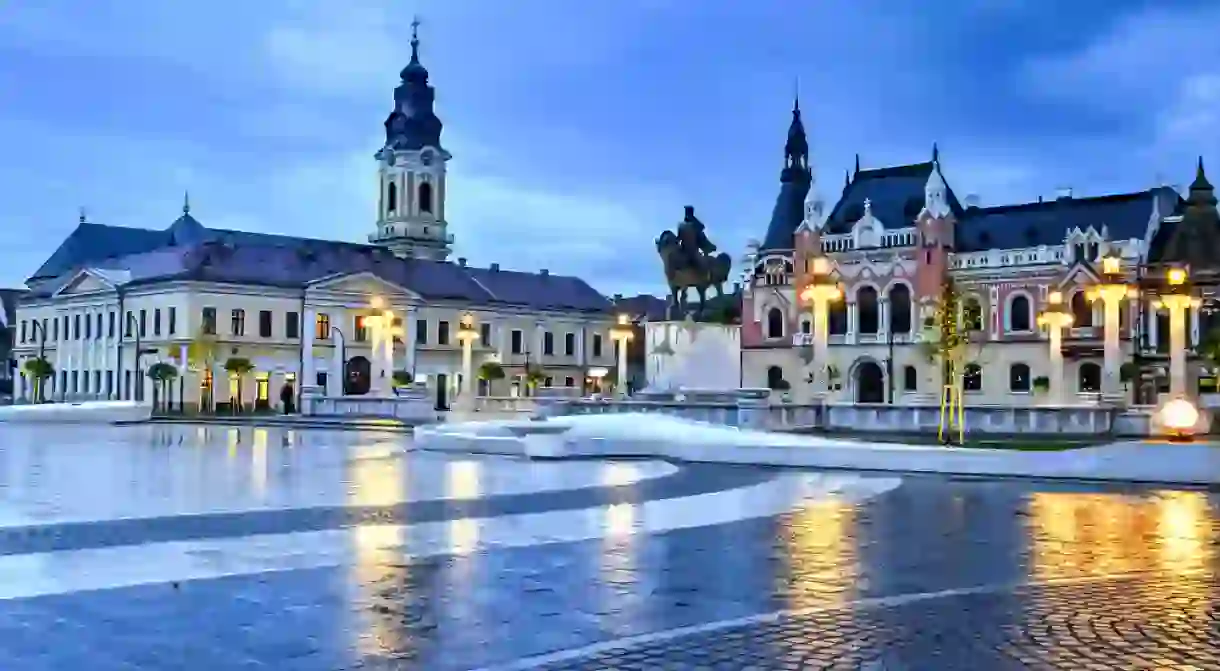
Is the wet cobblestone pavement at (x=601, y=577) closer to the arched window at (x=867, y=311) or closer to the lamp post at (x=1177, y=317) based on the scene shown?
the lamp post at (x=1177, y=317)

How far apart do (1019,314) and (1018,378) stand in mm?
3350

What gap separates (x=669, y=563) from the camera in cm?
1298

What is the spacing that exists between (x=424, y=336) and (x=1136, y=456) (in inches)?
2745

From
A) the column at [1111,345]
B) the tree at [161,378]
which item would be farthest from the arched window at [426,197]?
the column at [1111,345]

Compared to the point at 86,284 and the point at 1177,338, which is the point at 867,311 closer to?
the point at 1177,338

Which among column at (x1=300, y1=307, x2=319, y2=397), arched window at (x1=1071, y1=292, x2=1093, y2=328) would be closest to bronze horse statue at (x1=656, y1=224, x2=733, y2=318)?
arched window at (x1=1071, y1=292, x2=1093, y2=328)

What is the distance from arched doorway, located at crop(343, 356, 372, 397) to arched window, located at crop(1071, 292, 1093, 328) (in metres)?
44.0

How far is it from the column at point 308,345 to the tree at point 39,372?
55.5ft

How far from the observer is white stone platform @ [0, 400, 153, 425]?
61844mm

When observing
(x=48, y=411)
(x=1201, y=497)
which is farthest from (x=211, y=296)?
(x=1201, y=497)

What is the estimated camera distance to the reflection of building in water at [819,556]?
36.4 ft

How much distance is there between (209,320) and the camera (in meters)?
80.9

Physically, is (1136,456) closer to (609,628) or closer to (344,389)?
(609,628)

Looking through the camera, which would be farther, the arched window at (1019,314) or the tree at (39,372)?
the tree at (39,372)
